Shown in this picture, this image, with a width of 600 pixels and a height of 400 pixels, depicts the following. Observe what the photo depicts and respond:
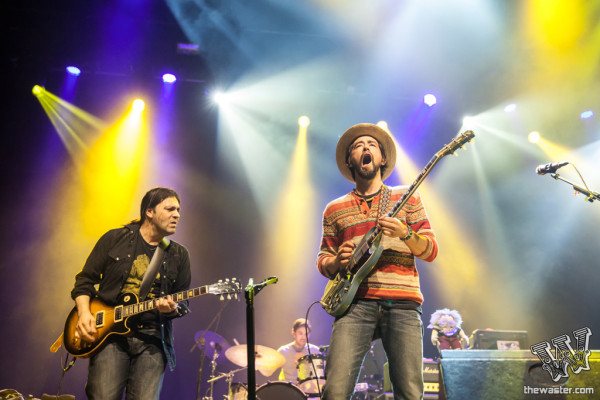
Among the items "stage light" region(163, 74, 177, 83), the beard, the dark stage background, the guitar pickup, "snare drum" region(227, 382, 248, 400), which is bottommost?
"snare drum" region(227, 382, 248, 400)

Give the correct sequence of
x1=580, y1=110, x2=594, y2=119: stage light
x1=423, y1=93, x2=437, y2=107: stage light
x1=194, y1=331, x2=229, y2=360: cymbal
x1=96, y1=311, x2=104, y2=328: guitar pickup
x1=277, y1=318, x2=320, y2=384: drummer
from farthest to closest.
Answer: x1=423, y1=93, x2=437, y2=107: stage light, x1=580, y1=110, x2=594, y2=119: stage light, x1=277, y1=318, x2=320, y2=384: drummer, x1=194, y1=331, x2=229, y2=360: cymbal, x1=96, y1=311, x2=104, y2=328: guitar pickup

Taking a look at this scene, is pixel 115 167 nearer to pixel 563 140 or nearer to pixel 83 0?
pixel 83 0

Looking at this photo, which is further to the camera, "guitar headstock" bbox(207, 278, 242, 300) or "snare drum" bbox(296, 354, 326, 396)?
"snare drum" bbox(296, 354, 326, 396)

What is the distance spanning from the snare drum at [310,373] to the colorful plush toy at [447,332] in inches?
91.2

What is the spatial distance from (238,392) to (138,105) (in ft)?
23.0

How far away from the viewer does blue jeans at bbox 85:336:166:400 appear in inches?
119

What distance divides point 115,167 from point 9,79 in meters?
2.94

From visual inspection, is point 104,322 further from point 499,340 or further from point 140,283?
point 499,340

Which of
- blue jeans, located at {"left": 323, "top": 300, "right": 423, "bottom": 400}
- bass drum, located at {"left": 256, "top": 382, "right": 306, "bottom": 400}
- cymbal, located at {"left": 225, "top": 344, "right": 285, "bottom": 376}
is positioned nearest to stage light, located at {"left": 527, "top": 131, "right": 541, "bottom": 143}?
cymbal, located at {"left": 225, "top": 344, "right": 285, "bottom": 376}

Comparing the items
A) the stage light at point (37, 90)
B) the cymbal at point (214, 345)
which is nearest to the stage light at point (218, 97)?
the stage light at point (37, 90)

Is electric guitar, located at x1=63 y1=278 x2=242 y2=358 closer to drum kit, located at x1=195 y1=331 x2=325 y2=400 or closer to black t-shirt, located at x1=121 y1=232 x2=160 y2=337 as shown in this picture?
black t-shirt, located at x1=121 y1=232 x2=160 y2=337

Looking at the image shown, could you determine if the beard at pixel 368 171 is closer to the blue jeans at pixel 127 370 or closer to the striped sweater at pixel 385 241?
the striped sweater at pixel 385 241

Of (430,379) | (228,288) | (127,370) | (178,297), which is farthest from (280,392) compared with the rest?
(127,370)

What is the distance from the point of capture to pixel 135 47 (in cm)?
922
